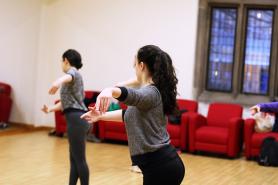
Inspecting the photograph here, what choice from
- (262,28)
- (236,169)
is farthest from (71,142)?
(262,28)

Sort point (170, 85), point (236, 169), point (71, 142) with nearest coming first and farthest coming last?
point (170, 85), point (71, 142), point (236, 169)

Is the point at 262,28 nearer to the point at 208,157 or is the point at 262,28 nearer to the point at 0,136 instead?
the point at 208,157

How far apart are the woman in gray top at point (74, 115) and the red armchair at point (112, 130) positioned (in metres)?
4.67

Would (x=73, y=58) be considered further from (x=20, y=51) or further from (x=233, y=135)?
(x=20, y=51)

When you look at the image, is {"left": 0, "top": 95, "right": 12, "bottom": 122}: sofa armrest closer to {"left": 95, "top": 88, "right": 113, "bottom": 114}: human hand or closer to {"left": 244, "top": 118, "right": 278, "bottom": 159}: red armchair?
{"left": 244, "top": 118, "right": 278, "bottom": 159}: red armchair

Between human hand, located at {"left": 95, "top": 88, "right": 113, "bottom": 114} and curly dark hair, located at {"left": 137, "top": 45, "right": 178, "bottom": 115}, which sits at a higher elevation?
curly dark hair, located at {"left": 137, "top": 45, "right": 178, "bottom": 115}

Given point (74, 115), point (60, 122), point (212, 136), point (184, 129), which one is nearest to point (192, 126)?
point (184, 129)

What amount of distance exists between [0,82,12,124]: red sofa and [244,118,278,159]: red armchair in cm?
548

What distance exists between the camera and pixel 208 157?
28.0ft

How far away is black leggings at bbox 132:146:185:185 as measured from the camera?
259 cm

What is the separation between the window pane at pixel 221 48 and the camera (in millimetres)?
9812

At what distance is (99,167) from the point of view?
280 inches

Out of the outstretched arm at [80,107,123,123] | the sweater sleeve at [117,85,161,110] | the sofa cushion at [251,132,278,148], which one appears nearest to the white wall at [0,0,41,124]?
the sofa cushion at [251,132,278,148]

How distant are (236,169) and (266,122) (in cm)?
120
